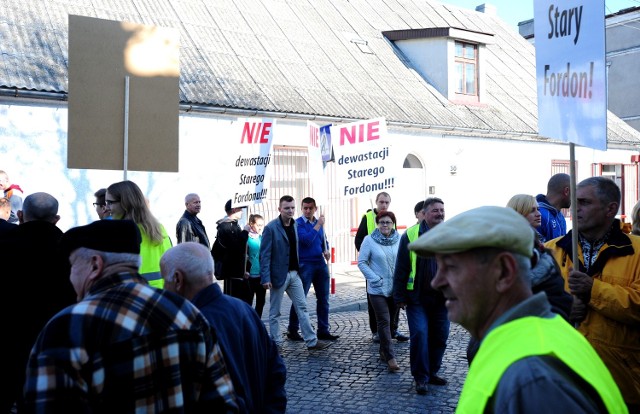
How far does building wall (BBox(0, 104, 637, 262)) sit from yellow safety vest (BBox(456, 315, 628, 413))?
4699mm

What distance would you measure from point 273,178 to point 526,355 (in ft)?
49.0

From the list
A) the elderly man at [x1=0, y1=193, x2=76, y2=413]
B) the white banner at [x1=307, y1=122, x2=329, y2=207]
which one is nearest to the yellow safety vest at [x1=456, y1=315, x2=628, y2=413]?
the elderly man at [x1=0, y1=193, x2=76, y2=413]

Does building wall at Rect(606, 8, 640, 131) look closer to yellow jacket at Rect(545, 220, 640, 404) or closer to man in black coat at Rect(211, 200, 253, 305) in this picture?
man in black coat at Rect(211, 200, 253, 305)

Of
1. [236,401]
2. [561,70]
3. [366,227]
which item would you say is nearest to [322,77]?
[366,227]

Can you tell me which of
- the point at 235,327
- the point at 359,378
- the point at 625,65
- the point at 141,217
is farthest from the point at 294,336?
the point at 625,65

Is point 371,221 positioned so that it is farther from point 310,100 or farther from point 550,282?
point 310,100

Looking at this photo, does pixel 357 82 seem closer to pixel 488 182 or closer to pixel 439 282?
pixel 488 182

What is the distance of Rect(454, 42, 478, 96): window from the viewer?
21.2m

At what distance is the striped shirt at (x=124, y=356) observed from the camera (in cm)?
222

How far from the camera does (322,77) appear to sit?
18.3 metres

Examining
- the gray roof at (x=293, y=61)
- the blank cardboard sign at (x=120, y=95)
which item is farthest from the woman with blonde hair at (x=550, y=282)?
the gray roof at (x=293, y=61)

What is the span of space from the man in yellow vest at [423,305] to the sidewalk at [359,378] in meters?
0.22

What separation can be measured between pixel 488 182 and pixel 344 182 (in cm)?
1105

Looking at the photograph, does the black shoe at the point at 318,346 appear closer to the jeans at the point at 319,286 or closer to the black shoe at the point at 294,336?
the jeans at the point at 319,286
